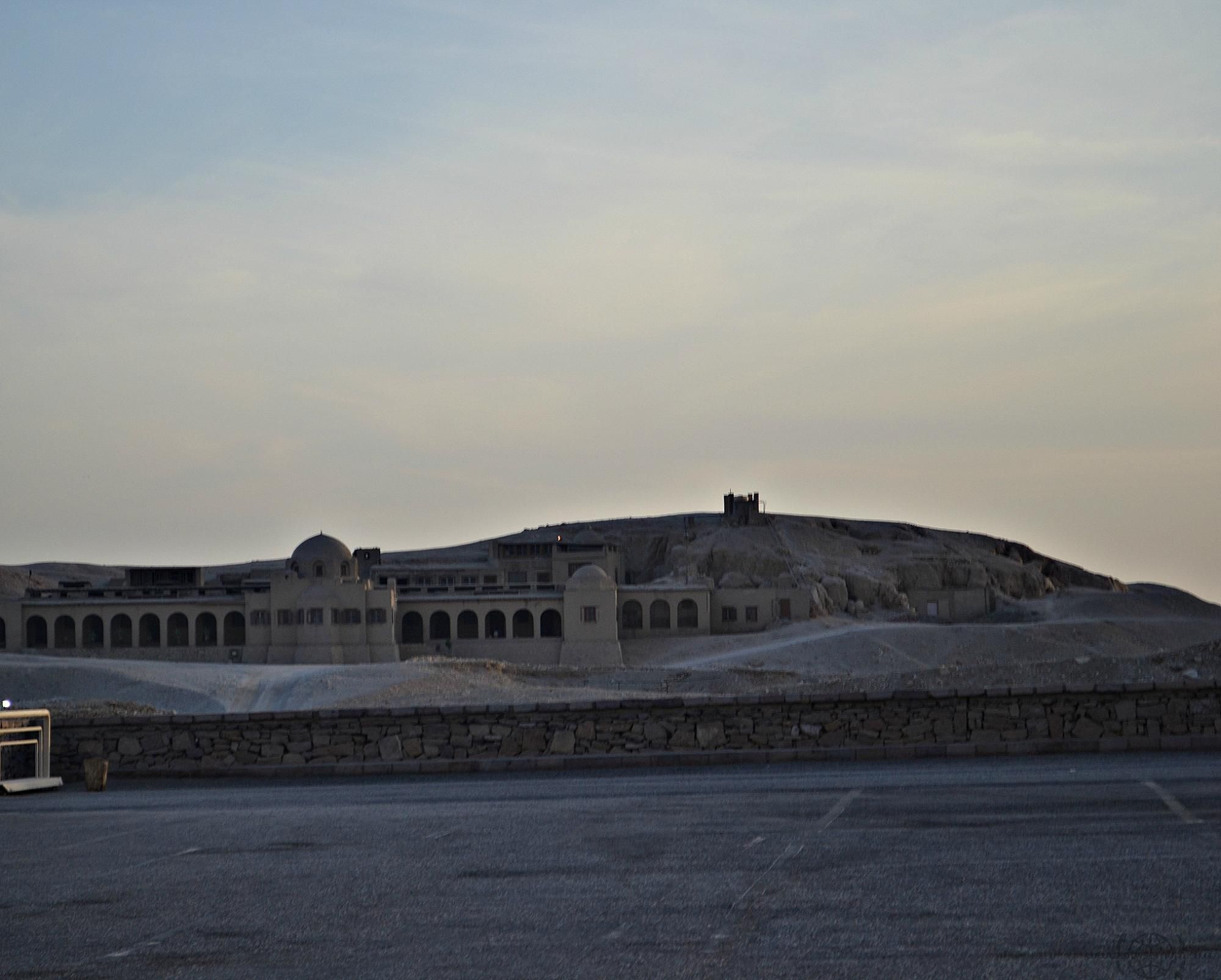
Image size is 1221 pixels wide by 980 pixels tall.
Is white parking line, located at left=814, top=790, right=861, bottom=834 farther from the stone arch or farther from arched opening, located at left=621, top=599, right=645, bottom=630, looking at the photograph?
the stone arch

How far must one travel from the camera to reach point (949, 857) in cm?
1148

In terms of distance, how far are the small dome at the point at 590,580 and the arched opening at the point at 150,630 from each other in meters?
19.7

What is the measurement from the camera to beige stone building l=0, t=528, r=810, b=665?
65.5 meters

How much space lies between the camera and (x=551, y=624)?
70688 millimetres

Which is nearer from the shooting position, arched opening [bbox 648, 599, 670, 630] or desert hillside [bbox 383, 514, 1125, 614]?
arched opening [bbox 648, 599, 670, 630]

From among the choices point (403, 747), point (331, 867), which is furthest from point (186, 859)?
point (403, 747)

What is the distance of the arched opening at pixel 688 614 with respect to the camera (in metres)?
74.1

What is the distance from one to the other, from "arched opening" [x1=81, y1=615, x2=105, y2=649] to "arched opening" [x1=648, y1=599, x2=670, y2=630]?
86.9 ft

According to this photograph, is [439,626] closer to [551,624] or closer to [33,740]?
[551,624]

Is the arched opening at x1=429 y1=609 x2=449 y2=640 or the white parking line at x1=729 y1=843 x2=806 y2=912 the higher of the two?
the arched opening at x1=429 y1=609 x2=449 y2=640

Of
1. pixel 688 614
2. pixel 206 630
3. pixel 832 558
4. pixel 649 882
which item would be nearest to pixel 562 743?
pixel 649 882

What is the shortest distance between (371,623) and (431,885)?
5555 cm

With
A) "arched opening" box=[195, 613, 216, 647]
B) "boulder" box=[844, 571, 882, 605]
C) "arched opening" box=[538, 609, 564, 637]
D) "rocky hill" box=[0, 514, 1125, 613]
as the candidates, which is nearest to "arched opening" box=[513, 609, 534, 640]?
"arched opening" box=[538, 609, 564, 637]

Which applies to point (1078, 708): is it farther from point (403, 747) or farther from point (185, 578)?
point (185, 578)
